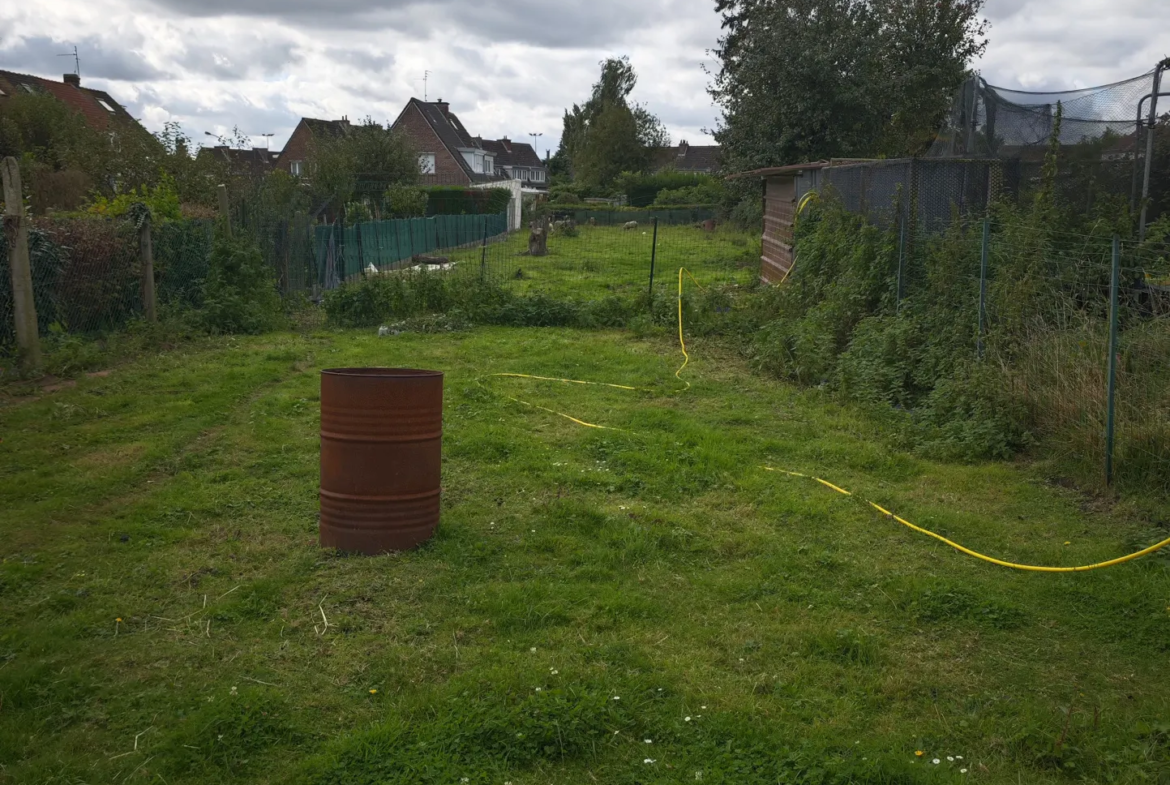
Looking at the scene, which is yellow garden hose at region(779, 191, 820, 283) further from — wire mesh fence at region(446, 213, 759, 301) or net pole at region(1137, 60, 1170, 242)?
net pole at region(1137, 60, 1170, 242)

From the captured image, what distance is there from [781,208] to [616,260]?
711 centimetres

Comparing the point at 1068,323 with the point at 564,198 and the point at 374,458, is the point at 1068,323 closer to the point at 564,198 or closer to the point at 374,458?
the point at 374,458

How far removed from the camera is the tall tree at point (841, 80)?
2544 centimetres

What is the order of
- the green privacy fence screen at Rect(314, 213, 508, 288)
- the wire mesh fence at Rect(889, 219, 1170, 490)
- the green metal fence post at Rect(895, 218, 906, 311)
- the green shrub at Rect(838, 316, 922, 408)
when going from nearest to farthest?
the wire mesh fence at Rect(889, 219, 1170, 490), the green shrub at Rect(838, 316, 922, 408), the green metal fence post at Rect(895, 218, 906, 311), the green privacy fence screen at Rect(314, 213, 508, 288)

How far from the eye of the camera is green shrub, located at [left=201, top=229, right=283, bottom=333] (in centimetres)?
1364

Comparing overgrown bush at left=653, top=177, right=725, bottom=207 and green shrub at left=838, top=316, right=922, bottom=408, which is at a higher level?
overgrown bush at left=653, top=177, right=725, bottom=207

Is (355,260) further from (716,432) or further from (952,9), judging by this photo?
(952,9)

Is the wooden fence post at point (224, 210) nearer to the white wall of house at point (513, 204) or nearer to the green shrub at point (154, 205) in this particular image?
the green shrub at point (154, 205)

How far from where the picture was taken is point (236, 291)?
13961mm

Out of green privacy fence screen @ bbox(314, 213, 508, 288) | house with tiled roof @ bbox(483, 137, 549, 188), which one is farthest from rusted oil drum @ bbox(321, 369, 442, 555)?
house with tiled roof @ bbox(483, 137, 549, 188)

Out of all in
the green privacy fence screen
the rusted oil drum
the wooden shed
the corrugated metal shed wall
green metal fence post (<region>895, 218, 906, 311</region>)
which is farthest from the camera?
the green privacy fence screen

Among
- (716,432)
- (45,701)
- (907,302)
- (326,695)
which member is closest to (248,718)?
(326,695)

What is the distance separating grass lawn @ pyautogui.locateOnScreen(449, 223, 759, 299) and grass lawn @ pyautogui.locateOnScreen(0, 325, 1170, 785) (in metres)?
9.91

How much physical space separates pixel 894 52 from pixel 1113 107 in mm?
19358
